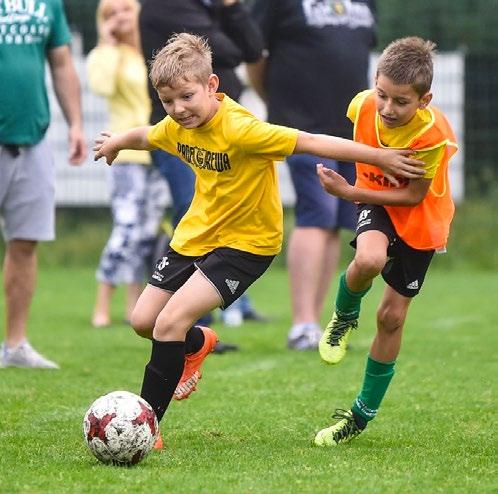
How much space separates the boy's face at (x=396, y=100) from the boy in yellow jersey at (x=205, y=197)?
182mm

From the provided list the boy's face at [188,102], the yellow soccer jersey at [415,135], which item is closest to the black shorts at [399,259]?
the yellow soccer jersey at [415,135]

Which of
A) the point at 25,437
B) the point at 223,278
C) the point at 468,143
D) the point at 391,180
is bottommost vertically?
the point at 468,143

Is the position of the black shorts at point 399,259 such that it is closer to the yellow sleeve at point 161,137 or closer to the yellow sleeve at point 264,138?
the yellow sleeve at point 264,138

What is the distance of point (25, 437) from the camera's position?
5.26m

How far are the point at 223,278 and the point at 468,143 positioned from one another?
10.9 m

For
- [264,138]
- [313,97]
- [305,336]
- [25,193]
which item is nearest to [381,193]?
[264,138]

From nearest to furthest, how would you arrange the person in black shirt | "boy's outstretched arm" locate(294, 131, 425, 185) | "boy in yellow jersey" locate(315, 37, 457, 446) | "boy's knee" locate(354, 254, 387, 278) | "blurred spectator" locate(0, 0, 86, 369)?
1. "boy's outstretched arm" locate(294, 131, 425, 185)
2. "boy in yellow jersey" locate(315, 37, 457, 446)
3. "boy's knee" locate(354, 254, 387, 278)
4. "blurred spectator" locate(0, 0, 86, 369)
5. the person in black shirt

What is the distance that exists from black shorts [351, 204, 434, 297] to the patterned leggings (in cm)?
470

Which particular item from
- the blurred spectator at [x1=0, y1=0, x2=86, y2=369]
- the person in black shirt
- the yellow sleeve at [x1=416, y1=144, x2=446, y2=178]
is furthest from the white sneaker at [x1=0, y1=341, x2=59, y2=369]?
the yellow sleeve at [x1=416, y1=144, x2=446, y2=178]

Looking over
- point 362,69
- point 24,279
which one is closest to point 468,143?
point 362,69

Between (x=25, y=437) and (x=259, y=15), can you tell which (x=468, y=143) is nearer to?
(x=259, y=15)

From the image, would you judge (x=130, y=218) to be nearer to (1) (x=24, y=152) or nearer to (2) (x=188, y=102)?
(1) (x=24, y=152)

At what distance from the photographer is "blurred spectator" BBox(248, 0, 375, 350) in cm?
808

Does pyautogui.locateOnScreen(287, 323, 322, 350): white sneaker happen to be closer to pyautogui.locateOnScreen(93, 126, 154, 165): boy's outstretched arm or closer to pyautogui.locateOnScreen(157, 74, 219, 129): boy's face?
pyautogui.locateOnScreen(93, 126, 154, 165): boy's outstretched arm
